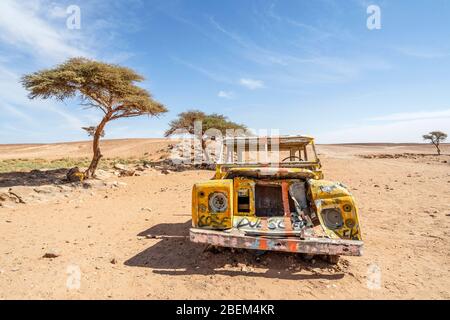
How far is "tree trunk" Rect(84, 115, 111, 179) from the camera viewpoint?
13120 millimetres

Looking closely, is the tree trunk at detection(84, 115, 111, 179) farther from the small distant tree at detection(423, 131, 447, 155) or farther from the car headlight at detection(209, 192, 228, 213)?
the small distant tree at detection(423, 131, 447, 155)

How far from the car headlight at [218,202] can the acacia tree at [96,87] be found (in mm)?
10855

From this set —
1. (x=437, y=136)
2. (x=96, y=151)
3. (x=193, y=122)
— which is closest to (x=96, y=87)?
(x=96, y=151)

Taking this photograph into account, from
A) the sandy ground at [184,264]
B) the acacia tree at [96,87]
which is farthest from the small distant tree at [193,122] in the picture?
the sandy ground at [184,264]

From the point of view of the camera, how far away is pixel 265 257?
4.12 metres

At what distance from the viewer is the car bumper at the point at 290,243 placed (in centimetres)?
333

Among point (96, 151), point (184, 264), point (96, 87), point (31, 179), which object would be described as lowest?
point (184, 264)

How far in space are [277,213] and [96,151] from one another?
1176 cm

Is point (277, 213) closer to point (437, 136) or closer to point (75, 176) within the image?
point (75, 176)

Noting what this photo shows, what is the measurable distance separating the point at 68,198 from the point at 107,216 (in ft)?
11.0

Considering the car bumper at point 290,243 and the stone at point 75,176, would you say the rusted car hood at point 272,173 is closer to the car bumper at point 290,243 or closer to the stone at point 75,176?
the car bumper at point 290,243

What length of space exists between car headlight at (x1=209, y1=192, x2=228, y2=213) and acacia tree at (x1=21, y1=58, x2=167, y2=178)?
10855 millimetres

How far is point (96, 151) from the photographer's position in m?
13.7
